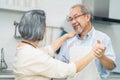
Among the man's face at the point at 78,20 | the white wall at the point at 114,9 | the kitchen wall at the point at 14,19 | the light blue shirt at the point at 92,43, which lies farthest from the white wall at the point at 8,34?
the white wall at the point at 114,9

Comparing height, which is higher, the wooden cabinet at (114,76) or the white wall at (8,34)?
the white wall at (8,34)

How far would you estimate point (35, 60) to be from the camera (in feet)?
4.93

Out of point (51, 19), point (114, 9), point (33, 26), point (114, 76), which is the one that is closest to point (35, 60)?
point (33, 26)

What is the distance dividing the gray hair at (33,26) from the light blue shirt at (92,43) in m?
0.62

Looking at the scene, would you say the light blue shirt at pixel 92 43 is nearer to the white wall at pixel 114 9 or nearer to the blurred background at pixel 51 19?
the blurred background at pixel 51 19

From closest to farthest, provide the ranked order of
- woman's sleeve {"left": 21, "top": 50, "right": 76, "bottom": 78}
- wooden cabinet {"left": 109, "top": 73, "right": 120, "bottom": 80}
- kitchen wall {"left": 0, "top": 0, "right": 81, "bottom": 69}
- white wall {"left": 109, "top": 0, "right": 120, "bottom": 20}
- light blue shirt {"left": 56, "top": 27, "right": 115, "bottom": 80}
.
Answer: woman's sleeve {"left": 21, "top": 50, "right": 76, "bottom": 78}
light blue shirt {"left": 56, "top": 27, "right": 115, "bottom": 80}
kitchen wall {"left": 0, "top": 0, "right": 81, "bottom": 69}
wooden cabinet {"left": 109, "top": 73, "right": 120, "bottom": 80}
white wall {"left": 109, "top": 0, "right": 120, "bottom": 20}

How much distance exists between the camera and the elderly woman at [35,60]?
59.4 inches

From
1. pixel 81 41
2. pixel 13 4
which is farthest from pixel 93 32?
pixel 13 4

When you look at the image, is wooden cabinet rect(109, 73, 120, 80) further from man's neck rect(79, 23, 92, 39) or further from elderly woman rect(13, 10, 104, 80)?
elderly woman rect(13, 10, 104, 80)

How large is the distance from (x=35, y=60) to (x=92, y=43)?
2.34ft

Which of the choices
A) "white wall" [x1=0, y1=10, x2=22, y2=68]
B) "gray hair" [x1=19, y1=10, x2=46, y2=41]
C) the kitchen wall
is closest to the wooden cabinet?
the kitchen wall

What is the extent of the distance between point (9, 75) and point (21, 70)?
3.13 feet

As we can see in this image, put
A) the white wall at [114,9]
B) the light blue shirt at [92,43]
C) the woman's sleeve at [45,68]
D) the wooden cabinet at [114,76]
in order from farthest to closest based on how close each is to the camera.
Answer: the white wall at [114,9], the wooden cabinet at [114,76], the light blue shirt at [92,43], the woman's sleeve at [45,68]

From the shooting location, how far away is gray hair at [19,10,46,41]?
155cm
